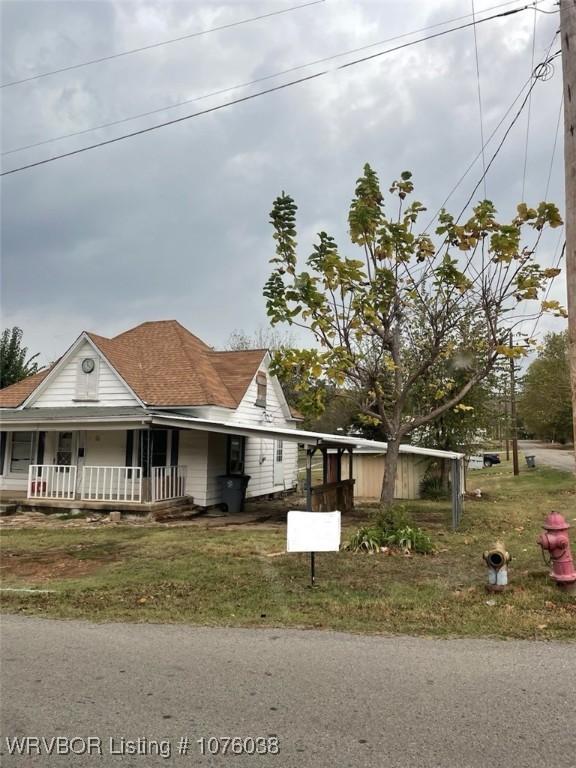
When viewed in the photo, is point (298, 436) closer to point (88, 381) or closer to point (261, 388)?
point (88, 381)

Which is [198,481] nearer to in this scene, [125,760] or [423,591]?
[423,591]

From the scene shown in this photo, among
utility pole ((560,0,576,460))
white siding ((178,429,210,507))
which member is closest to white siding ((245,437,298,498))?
white siding ((178,429,210,507))

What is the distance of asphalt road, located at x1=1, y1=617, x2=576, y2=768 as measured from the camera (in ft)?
11.0

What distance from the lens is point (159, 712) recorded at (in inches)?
152

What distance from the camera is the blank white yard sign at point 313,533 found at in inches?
287

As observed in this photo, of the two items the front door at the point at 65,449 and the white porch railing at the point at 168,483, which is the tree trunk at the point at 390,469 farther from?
the front door at the point at 65,449

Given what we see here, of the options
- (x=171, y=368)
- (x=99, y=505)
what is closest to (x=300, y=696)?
(x=99, y=505)

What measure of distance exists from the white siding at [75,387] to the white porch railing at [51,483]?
218 cm

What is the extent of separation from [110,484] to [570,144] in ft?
46.0

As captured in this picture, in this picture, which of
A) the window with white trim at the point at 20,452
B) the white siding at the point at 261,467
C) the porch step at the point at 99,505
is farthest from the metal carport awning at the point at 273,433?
the window with white trim at the point at 20,452

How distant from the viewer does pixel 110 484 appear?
1639 cm

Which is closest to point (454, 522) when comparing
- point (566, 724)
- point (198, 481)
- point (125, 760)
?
point (198, 481)

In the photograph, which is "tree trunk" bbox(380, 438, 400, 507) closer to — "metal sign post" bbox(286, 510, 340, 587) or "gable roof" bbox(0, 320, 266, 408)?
"metal sign post" bbox(286, 510, 340, 587)

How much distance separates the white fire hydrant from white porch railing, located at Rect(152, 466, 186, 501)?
1048 centimetres
